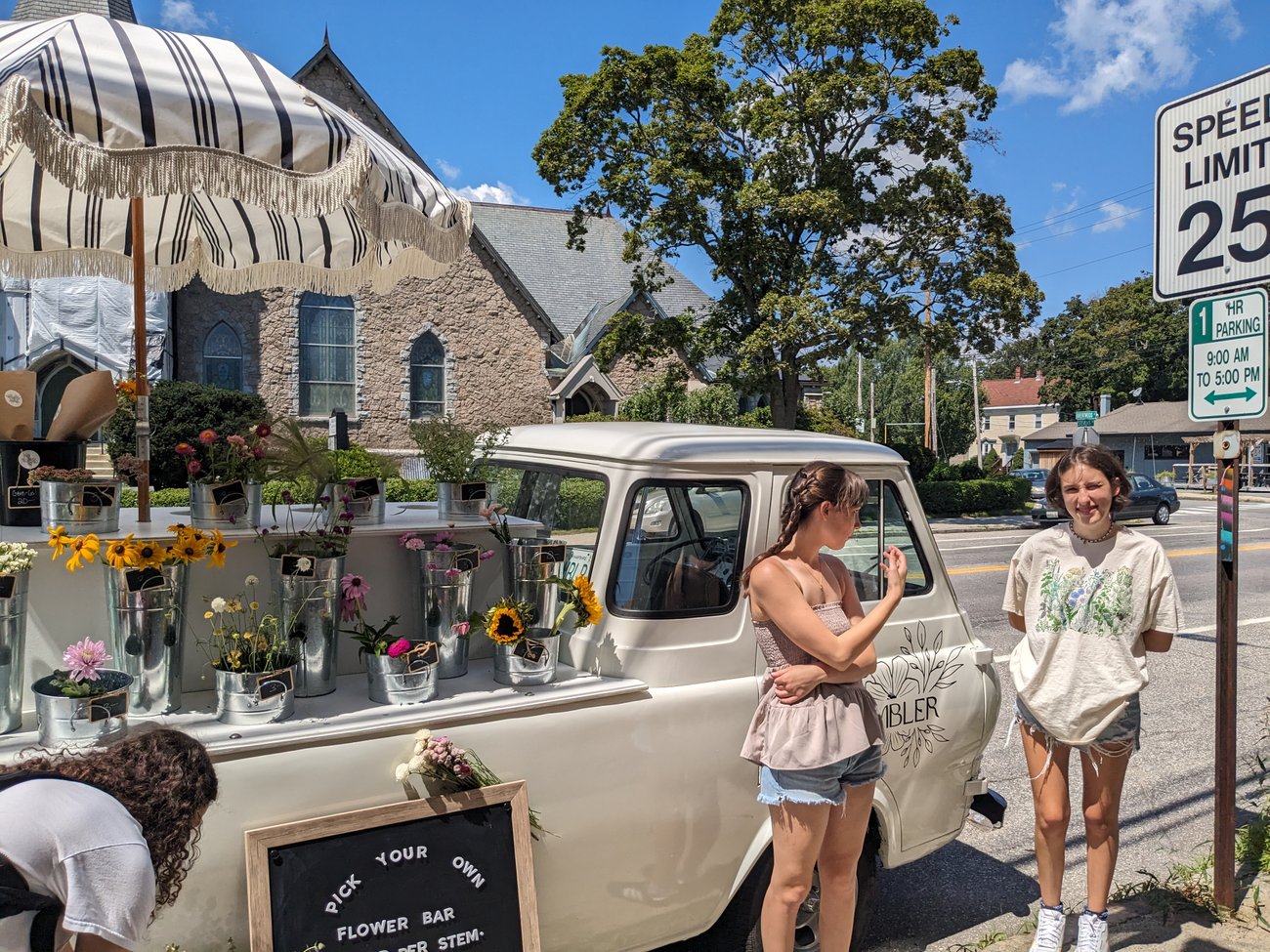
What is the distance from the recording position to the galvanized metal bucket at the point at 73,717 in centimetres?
249

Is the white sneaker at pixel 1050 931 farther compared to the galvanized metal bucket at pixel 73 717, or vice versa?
the white sneaker at pixel 1050 931

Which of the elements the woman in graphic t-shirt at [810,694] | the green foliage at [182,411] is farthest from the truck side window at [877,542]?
the green foliage at [182,411]

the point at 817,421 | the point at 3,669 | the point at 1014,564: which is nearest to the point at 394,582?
the point at 3,669

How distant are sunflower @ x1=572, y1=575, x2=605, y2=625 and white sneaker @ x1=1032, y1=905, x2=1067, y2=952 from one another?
6.95ft

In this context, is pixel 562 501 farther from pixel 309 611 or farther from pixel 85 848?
pixel 85 848

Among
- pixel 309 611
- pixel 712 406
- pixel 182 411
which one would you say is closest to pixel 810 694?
pixel 309 611

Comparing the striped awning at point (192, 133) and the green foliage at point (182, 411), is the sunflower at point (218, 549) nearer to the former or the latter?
the striped awning at point (192, 133)

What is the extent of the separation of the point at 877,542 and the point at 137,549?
261 cm

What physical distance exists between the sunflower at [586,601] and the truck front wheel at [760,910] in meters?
1.01

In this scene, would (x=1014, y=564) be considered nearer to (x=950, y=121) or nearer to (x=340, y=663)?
(x=340, y=663)

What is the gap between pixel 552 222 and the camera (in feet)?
131

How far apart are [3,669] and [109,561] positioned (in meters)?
0.38

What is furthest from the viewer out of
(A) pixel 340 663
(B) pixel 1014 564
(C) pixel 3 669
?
(B) pixel 1014 564

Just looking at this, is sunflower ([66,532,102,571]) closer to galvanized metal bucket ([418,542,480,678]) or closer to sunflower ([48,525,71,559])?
sunflower ([48,525,71,559])
